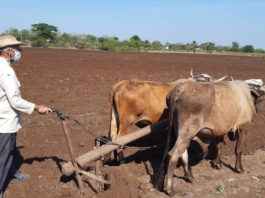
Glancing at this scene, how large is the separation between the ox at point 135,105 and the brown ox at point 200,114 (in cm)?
90

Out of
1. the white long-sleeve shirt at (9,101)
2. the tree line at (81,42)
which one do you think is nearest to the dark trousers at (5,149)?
the white long-sleeve shirt at (9,101)

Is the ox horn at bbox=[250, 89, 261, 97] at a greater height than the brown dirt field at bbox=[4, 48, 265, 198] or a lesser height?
greater

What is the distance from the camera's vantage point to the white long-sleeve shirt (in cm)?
432

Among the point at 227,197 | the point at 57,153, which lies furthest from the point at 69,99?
the point at 227,197

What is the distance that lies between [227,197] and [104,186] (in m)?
2.23

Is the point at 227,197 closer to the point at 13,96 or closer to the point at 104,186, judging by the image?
the point at 104,186

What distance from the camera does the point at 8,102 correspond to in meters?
4.53

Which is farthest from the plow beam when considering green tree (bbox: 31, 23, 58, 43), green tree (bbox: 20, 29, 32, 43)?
green tree (bbox: 31, 23, 58, 43)

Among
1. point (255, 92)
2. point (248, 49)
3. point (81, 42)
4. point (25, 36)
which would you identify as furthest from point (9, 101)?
point (248, 49)

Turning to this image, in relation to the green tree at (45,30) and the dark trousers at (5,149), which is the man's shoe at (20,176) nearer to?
the dark trousers at (5,149)

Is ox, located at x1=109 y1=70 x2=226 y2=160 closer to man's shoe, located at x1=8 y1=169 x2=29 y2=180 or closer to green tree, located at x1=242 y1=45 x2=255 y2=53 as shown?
man's shoe, located at x1=8 y1=169 x2=29 y2=180

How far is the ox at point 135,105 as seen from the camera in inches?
265

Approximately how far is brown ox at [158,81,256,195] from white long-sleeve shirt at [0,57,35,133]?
2599 mm

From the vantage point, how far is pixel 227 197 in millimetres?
5309
